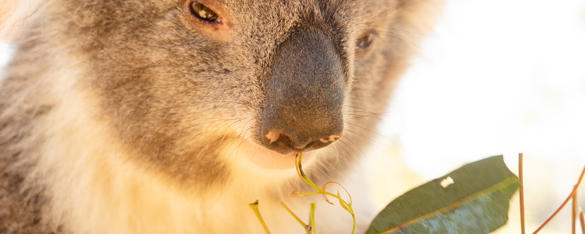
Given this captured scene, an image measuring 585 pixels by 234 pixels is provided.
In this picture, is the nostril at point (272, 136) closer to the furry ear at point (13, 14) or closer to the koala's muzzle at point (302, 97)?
the koala's muzzle at point (302, 97)

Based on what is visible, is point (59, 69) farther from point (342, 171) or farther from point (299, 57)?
point (342, 171)

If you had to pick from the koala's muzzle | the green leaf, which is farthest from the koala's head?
the green leaf

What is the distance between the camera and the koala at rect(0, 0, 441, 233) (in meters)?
1.46

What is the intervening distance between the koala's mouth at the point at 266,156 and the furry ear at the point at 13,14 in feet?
2.15

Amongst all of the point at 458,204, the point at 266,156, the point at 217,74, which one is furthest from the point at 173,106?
the point at 458,204

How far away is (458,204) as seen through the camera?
1550 millimetres

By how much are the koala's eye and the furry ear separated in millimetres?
858

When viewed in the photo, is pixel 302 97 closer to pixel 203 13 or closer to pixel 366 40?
pixel 203 13

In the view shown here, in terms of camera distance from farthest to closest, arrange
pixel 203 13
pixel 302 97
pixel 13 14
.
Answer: pixel 13 14, pixel 203 13, pixel 302 97

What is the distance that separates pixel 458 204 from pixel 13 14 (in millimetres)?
1272

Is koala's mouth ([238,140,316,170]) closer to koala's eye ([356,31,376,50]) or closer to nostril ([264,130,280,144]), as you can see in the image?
nostril ([264,130,280,144])

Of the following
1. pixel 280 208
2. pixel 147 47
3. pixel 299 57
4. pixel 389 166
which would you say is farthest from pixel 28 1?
pixel 389 166

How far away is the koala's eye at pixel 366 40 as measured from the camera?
180 centimetres

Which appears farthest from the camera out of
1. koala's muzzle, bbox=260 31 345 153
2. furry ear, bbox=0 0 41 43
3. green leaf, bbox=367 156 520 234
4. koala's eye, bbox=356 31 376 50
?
koala's eye, bbox=356 31 376 50
